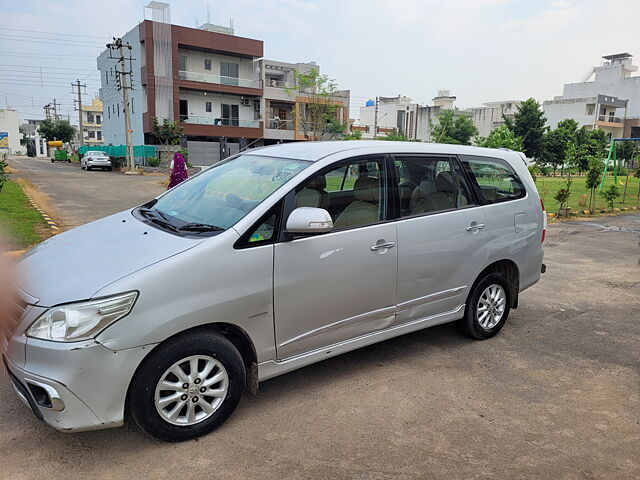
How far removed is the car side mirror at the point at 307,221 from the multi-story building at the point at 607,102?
62.0 meters

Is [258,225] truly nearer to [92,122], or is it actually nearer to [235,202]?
[235,202]

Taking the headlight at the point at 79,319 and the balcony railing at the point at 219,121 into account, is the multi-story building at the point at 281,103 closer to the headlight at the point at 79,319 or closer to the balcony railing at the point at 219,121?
the balcony railing at the point at 219,121

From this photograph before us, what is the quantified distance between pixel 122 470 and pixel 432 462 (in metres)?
1.75

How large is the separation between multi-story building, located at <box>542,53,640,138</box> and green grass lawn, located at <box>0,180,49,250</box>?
58706 millimetres

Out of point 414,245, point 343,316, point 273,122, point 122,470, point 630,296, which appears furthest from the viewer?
point 273,122

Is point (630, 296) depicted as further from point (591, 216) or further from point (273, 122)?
point (273, 122)

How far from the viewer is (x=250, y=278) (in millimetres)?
3010

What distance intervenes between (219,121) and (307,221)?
40870 mm

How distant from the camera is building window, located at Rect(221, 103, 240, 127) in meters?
42.6

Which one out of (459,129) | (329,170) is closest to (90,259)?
(329,170)

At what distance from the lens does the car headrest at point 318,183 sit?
3436 mm

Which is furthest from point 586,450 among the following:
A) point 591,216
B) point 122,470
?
point 591,216

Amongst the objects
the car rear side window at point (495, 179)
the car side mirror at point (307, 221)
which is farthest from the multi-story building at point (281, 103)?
the car side mirror at point (307, 221)

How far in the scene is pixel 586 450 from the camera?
3012mm
